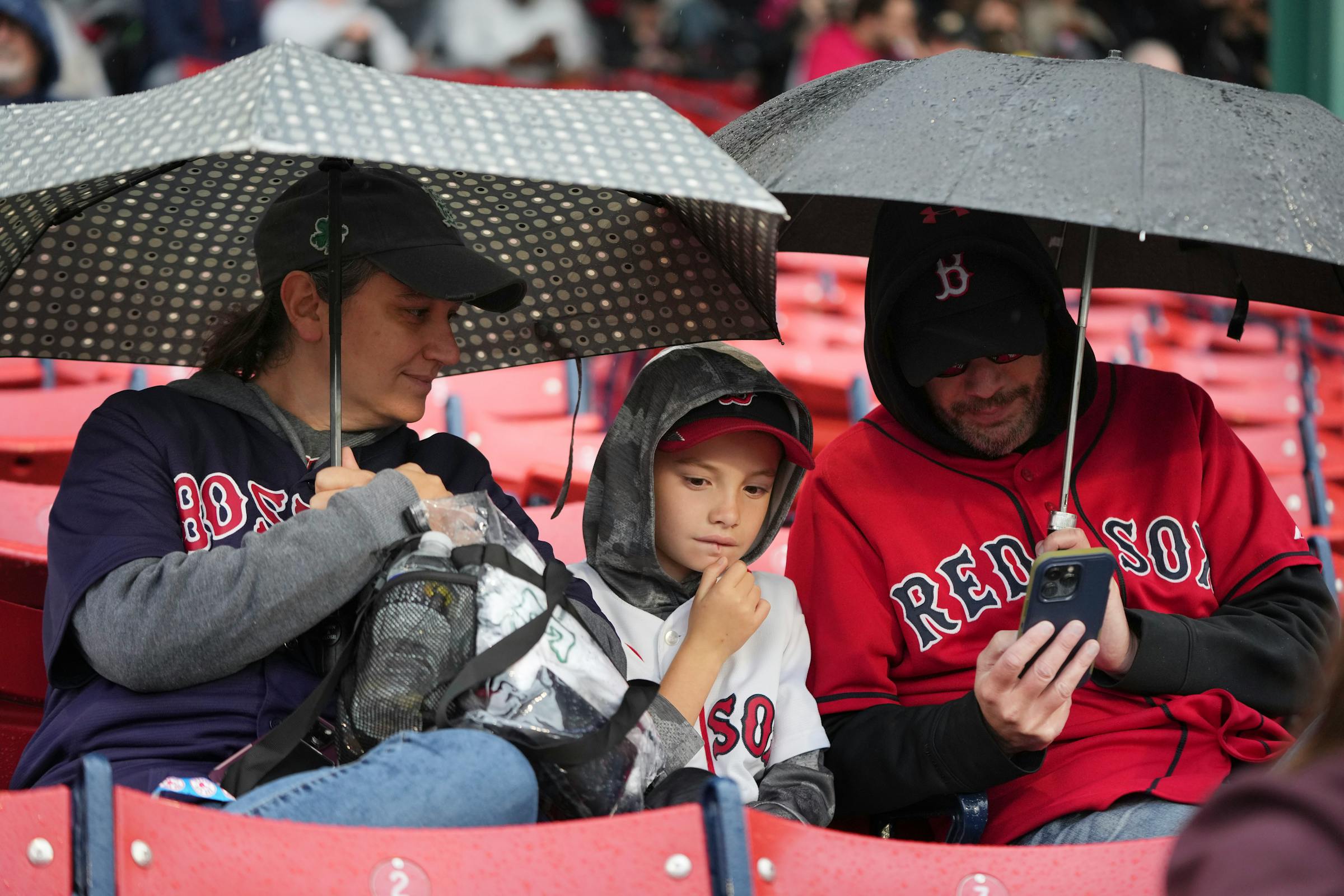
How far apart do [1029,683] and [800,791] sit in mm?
398

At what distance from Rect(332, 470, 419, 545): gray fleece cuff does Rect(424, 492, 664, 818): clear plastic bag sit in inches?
3.3

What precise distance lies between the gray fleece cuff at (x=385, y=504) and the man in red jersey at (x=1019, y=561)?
80 centimetres

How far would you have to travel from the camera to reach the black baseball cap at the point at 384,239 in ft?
6.57

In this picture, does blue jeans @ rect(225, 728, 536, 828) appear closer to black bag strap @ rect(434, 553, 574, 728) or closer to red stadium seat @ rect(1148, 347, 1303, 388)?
black bag strap @ rect(434, 553, 574, 728)

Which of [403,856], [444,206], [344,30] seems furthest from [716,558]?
[344,30]

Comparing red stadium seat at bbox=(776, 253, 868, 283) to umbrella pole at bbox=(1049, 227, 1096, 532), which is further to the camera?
red stadium seat at bbox=(776, 253, 868, 283)

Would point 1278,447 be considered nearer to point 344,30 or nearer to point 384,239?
point 384,239

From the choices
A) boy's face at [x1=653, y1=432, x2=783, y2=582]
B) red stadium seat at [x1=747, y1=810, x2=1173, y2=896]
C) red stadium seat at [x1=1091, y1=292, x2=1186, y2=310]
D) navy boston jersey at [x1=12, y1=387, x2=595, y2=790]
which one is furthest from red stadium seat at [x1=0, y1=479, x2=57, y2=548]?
red stadium seat at [x1=1091, y1=292, x2=1186, y2=310]

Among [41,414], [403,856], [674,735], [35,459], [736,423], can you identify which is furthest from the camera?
[41,414]

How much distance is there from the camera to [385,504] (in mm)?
1746

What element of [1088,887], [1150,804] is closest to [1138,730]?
[1150,804]

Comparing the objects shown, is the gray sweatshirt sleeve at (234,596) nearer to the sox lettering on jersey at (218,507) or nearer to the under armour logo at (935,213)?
the sox lettering on jersey at (218,507)

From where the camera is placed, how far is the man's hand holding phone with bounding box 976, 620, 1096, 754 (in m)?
1.89

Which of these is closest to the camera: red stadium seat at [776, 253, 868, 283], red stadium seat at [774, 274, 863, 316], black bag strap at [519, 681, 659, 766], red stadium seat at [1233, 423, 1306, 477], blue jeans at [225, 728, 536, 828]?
blue jeans at [225, 728, 536, 828]
